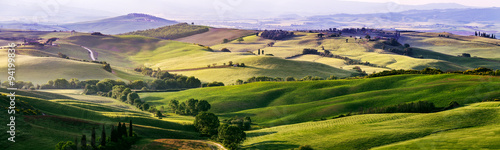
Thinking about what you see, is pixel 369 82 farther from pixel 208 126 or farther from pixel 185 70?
pixel 185 70

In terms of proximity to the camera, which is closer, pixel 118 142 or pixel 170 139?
pixel 118 142

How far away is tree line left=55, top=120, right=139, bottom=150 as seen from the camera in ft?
150

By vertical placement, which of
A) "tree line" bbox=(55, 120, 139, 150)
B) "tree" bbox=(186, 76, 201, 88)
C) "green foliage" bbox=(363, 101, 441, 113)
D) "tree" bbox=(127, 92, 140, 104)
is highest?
"green foliage" bbox=(363, 101, 441, 113)

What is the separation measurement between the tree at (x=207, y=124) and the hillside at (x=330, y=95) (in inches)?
557

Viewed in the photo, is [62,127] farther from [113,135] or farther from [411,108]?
[411,108]

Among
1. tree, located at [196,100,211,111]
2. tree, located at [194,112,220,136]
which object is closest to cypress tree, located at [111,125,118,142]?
tree, located at [194,112,220,136]

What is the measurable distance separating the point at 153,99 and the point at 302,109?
48.4 metres

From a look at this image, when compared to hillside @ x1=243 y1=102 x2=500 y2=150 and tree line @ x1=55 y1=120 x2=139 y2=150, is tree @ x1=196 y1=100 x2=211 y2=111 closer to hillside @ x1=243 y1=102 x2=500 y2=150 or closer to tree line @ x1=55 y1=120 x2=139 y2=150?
hillside @ x1=243 y1=102 x2=500 y2=150

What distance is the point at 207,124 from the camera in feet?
222

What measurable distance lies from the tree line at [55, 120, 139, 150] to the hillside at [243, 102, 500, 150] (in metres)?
15.3

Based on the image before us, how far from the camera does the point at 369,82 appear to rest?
10125cm

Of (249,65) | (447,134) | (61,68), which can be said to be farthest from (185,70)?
(447,134)

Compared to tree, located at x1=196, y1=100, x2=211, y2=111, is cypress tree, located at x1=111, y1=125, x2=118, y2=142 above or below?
above

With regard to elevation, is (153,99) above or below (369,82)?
below
